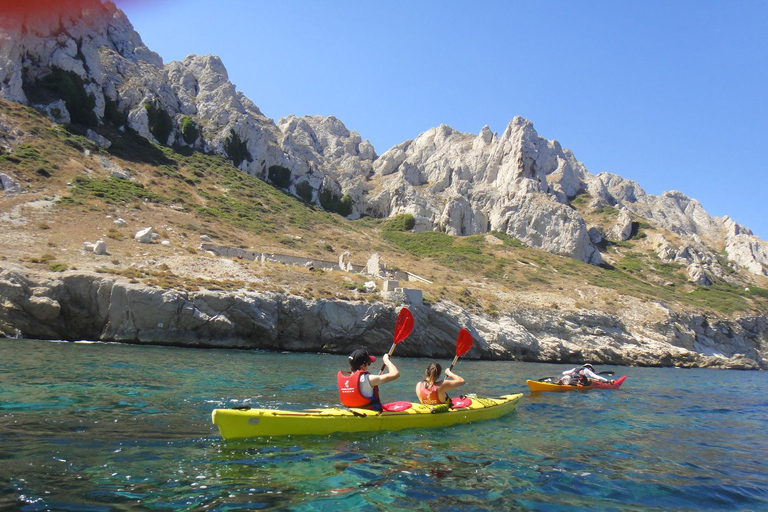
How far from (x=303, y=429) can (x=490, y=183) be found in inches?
3431

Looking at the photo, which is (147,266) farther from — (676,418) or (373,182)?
(373,182)

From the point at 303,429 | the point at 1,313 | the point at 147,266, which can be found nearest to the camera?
the point at 303,429

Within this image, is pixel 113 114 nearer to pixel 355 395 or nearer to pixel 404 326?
pixel 404 326

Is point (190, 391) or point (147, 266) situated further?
point (147, 266)

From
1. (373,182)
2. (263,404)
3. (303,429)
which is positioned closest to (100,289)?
(263,404)

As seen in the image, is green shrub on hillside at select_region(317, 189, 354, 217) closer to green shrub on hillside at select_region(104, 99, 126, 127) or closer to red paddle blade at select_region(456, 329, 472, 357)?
green shrub on hillside at select_region(104, 99, 126, 127)

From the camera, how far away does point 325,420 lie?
Result: 786 cm

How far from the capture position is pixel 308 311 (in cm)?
2967

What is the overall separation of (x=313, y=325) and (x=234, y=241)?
18.1 metres

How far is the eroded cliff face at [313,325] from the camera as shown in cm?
2373

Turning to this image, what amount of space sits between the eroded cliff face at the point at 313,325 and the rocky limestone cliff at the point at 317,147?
3304 cm

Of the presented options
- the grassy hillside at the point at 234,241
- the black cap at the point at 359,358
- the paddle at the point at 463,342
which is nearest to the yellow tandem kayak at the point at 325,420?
the black cap at the point at 359,358

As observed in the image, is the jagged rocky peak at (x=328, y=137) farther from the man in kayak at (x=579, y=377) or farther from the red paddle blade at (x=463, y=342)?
the red paddle blade at (x=463, y=342)

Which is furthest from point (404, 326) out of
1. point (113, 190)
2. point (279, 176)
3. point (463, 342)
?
point (279, 176)
